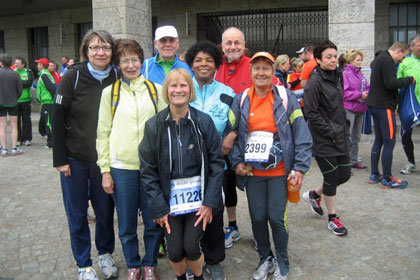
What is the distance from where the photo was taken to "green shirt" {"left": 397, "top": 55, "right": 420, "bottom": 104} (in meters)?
6.32

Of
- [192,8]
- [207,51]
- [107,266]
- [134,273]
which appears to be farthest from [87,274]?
[192,8]

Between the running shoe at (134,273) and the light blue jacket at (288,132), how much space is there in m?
1.15

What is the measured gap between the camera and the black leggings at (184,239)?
120 inches

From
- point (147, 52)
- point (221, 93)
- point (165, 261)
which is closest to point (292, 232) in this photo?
point (165, 261)

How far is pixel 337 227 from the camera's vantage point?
14.4ft

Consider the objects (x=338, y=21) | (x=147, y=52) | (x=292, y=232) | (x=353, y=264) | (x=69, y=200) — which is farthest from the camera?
(x=147, y=52)

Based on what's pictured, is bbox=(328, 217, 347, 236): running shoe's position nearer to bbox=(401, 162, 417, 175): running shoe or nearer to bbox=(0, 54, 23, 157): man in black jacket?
bbox=(401, 162, 417, 175): running shoe

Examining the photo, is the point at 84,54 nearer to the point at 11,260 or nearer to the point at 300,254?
the point at 11,260

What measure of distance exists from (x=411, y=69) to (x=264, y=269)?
14.3 feet

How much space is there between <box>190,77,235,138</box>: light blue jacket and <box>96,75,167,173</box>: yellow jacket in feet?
1.41

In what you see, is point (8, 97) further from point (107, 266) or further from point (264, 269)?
point (264, 269)

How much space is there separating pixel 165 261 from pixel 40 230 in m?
1.67

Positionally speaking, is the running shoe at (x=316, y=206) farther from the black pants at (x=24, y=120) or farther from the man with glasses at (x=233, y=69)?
the black pants at (x=24, y=120)

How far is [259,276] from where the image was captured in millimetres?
3473
